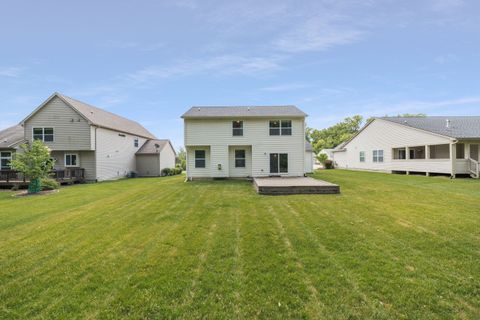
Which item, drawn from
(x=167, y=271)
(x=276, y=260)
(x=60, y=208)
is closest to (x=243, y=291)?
(x=276, y=260)

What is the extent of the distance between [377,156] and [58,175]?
30.1 meters

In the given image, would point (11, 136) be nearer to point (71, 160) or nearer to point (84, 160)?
point (71, 160)

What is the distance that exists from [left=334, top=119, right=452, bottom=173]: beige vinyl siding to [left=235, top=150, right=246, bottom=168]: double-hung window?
1539 cm

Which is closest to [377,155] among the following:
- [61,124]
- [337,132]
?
[61,124]

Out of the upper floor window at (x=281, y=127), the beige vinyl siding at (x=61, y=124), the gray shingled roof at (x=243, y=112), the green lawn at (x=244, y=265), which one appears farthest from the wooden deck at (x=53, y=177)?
the upper floor window at (x=281, y=127)

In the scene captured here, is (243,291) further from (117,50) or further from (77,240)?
(117,50)

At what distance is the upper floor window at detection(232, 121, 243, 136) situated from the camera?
54.6 ft

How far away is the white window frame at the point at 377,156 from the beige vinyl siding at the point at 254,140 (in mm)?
13153

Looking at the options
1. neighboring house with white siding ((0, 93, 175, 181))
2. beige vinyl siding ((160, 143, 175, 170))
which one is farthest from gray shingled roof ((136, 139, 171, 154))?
neighboring house with white siding ((0, 93, 175, 181))

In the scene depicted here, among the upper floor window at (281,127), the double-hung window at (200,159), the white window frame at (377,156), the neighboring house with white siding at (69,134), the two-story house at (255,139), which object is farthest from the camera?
the white window frame at (377,156)

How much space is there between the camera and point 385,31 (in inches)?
605

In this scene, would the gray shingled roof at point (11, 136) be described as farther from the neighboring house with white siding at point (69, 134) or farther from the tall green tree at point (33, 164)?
the tall green tree at point (33, 164)

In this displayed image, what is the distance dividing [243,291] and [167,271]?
1.32 metres

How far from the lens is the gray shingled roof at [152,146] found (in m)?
26.2
